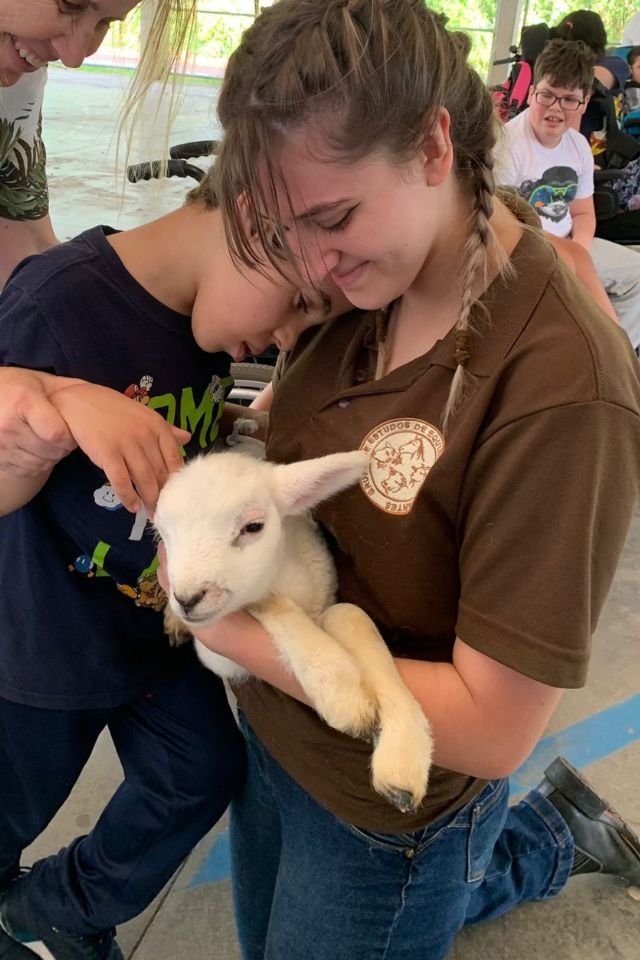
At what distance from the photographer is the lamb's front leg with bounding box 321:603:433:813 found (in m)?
1.02

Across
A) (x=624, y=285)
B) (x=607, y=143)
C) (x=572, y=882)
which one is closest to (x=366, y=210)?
(x=572, y=882)

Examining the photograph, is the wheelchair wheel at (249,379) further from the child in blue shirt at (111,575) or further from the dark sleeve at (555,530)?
the dark sleeve at (555,530)

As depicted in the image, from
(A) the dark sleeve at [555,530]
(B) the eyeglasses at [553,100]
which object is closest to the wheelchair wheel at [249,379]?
(A) the dark sleeve at [555,530]

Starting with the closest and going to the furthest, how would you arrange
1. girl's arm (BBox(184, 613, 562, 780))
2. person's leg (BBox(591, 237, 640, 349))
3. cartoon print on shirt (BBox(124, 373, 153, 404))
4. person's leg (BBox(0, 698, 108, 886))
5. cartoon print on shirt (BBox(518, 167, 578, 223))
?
girl's arm (BBox(184, 613, 562, 780)) < cartoon print on shirt (BBox(124, 373, 153, 404)) < person's leg (BBox(0, 698, 108, 886)) < person's leg (BBox(591, 237, 640, 349)) < cartoon print on shirt (BBox(518, 167, 578, 223))

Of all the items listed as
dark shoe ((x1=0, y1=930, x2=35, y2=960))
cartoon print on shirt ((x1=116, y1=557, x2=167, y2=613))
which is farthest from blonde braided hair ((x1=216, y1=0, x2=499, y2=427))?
dark shoe ((x1=0, y1=930, x2=35, y2=960))

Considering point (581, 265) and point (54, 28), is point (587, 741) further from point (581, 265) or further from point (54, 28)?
point (54, 28)

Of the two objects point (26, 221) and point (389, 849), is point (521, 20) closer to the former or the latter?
point (26, 221)

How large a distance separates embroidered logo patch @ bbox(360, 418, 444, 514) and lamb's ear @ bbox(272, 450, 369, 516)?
0.03 meters

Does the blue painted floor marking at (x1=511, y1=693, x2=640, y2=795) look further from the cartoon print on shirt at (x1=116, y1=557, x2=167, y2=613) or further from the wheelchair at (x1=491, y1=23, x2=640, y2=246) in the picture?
the wheelchair at (x1=491, y1=23, x2=640, y2=246)

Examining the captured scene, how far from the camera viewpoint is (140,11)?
147 cm

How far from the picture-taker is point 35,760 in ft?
5.07

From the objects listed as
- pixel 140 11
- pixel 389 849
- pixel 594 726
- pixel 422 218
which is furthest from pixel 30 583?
pixel 594 726

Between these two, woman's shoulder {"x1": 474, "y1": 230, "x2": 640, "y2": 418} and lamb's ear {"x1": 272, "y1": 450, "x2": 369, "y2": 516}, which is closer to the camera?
woman's shoulder {"x1": 474, "y1": 230, "x2": 640, "y2": 418}

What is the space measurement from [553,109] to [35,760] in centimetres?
387
